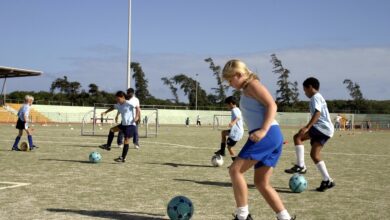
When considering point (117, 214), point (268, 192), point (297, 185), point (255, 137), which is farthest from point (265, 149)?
point (297, 185)

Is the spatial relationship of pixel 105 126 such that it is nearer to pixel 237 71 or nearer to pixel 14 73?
pixel 14 73

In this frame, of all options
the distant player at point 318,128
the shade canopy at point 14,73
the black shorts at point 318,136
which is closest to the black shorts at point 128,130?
the distant player at point 318,128

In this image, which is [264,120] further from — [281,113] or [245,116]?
[281,113]

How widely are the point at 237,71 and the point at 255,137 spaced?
0.71 m

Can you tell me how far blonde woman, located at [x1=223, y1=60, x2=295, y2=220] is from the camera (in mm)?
5008

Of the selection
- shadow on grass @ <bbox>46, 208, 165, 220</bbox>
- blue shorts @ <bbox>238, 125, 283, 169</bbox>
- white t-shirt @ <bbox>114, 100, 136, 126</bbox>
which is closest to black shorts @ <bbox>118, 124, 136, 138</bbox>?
white t-shirt @ <bbox>114, 100, 136, 126</bbox>

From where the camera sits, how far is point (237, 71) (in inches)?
199

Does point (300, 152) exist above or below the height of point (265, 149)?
below

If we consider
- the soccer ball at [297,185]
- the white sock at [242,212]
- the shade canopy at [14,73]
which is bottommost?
the soccer ball at [297,185]

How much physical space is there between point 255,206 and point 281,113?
77.4m

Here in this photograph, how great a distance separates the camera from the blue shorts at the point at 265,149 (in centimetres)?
509

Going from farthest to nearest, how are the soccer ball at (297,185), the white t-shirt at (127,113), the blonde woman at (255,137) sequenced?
1. the white t-shirt at (127,113)
2. the soccer ball at (297,185)
3. the blonde woman at (255,137)

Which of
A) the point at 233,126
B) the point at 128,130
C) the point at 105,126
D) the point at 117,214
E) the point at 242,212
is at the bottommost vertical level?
the point at 105,126

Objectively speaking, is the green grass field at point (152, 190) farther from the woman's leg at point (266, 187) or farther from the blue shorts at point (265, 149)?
the blue shorts at point (265, 149)
